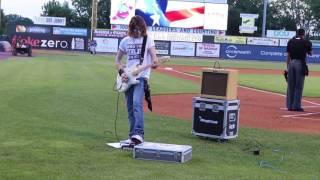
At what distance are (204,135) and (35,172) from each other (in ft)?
12.8

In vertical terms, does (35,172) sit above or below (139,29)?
below

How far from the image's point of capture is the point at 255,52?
71.8 metres

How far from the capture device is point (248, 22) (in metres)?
86.2

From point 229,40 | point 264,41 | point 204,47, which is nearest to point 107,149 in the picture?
point 204,47

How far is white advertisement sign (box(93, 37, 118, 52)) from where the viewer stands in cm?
7141

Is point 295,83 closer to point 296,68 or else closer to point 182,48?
point 296,68

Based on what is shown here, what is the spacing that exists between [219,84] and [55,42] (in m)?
66.0

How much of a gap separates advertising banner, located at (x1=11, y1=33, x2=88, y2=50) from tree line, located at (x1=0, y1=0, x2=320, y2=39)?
34.3m

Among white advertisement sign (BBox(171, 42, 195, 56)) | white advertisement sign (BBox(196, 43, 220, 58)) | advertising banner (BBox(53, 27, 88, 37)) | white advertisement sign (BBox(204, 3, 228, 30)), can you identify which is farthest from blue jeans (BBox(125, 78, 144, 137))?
advertising banner (BBox(53, 27, 88, 37))

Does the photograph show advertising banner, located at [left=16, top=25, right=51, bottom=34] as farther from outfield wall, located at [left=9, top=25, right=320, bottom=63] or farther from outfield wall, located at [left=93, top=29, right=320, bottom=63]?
outfield wall, located at [left=93, top=29, right=320, bottom=63]

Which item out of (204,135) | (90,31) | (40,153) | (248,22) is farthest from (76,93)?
(248,22)

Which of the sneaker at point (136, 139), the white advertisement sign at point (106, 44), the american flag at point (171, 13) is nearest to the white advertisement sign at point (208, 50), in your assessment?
the american flag at point (171, 13)

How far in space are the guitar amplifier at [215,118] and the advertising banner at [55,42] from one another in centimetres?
6448

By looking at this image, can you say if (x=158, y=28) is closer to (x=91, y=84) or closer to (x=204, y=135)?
(x=91, y=84)
